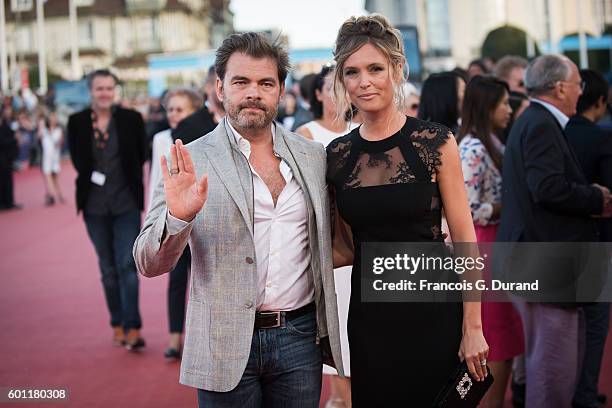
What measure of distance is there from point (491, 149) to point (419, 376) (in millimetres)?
2205

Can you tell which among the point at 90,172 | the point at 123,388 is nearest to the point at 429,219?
the point at 123,388

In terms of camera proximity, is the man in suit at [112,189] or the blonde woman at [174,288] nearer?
the blonde woman at [174,288]

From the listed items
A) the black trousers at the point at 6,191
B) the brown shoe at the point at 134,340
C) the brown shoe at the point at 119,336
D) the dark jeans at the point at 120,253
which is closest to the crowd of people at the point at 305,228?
the dark jeans at the point at 120,253

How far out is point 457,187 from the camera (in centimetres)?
315

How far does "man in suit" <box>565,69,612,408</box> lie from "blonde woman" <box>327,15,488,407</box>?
73.5 inches

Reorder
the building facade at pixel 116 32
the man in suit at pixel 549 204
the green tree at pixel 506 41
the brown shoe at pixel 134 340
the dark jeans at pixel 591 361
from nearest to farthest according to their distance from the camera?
the man in suit at pixel 549 204, the dark jeans at pixel 591 361, the brown shoe at pixel 134 340, the green tree at pixel 506 41, the building facade at pixel 116 32

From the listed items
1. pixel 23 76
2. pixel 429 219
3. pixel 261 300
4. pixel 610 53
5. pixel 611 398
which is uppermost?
pixel 23 76

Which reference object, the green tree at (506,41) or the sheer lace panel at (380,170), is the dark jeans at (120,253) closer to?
the sheer lace panel at (380,170)

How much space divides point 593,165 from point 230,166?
2716mm

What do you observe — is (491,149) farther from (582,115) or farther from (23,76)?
(23,76)

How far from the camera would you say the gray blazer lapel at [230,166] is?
2953 millimetres

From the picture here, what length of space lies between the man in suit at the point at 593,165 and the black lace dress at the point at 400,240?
1.88 meters

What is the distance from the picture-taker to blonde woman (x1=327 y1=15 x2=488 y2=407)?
314 cm

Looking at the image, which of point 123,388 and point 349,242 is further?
point 123,388
